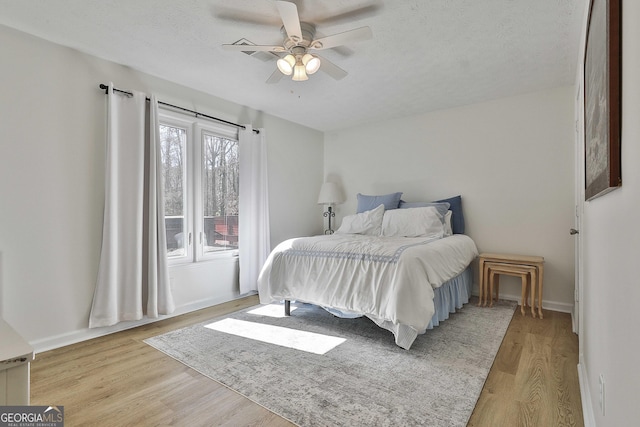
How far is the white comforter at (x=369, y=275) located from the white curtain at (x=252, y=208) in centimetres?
78

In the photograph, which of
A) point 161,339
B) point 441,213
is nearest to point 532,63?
point 441,213

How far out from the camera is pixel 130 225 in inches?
114

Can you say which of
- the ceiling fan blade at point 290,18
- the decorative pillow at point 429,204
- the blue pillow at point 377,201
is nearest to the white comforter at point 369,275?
the decorative pillow at point 429,204

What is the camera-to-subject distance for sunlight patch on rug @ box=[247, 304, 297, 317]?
3.31 meters

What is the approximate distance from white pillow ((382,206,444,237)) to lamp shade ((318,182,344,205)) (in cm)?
107

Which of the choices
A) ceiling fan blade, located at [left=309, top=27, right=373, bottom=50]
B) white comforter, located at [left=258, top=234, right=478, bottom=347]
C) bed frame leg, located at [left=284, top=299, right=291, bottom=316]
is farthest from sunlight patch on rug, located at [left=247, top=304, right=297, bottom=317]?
ceiling fan blade, located at [left=309, top=27, right=373, bottom=50]

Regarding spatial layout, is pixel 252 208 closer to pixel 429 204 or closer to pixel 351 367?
pixel 429 204

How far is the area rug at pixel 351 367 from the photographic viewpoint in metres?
1.72

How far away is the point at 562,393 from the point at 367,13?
2.62 meters

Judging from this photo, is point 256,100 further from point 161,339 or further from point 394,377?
point 394,377

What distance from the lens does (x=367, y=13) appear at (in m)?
Answer: 2.17

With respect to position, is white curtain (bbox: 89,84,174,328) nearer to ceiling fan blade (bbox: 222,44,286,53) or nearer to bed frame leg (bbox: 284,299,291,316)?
bed frame leg (bbox: 284,299,291,316)

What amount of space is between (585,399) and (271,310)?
259 centimetres

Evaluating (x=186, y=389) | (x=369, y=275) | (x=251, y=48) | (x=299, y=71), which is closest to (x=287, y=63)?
(x=299, y=71)
